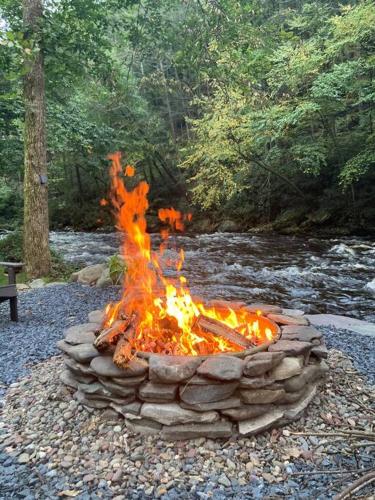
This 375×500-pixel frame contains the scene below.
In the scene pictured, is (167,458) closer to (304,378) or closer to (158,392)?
(158,392)

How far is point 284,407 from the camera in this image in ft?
9.95

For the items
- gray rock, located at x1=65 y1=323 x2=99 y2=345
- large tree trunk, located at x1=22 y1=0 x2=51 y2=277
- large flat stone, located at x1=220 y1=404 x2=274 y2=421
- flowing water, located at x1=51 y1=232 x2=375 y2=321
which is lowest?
flowing water, located at x1=51 y1=232 x2=375 y2=321

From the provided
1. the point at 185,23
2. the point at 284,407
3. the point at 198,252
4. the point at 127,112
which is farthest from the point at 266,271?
the point at 127,112

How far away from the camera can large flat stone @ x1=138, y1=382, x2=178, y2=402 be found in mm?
2859

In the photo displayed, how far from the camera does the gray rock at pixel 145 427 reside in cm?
287

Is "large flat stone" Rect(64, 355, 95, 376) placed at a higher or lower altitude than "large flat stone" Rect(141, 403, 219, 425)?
higher

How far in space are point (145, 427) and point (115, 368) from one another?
48cm

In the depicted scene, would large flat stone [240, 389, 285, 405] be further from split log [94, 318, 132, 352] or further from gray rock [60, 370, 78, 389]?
gray rock [60, 370, 78, 389]

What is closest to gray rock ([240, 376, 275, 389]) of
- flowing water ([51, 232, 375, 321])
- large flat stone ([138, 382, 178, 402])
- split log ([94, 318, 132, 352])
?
large flat stone ([138, 382, 178, 402])

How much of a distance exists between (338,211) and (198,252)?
7.22m

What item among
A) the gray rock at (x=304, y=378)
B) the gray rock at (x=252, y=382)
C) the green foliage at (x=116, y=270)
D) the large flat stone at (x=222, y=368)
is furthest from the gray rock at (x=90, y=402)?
the green foliage at (x=116, y=270)

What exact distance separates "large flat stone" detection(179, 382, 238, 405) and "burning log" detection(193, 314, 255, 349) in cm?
54

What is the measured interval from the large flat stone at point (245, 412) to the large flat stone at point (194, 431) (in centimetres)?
9

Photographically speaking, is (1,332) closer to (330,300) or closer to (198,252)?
(330,300)
